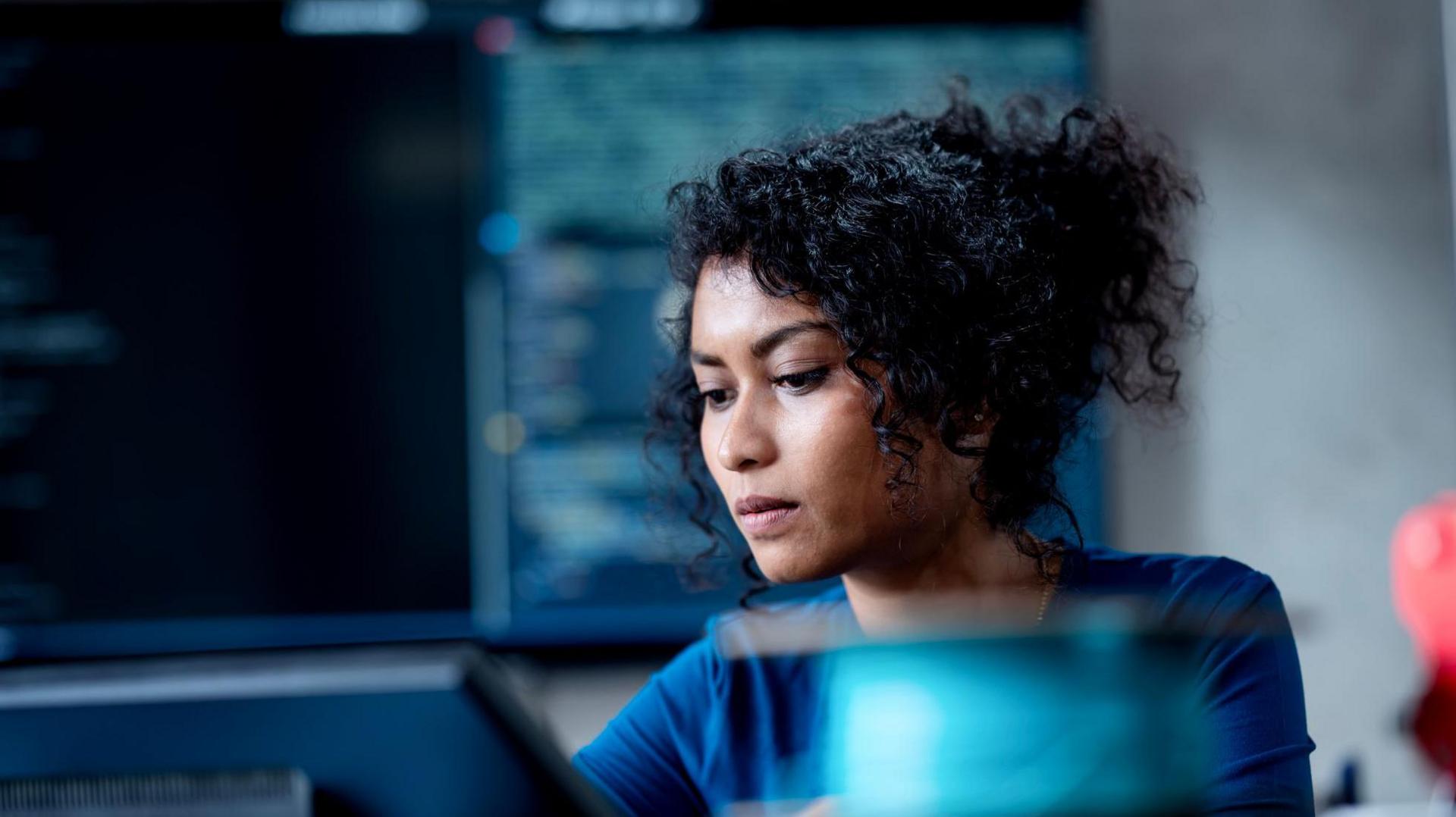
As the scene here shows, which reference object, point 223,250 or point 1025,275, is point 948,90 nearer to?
point 1025,275

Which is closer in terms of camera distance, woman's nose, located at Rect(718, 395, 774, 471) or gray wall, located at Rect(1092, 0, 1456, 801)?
woman's nose, located at Rect(718, 395, 774, 471)

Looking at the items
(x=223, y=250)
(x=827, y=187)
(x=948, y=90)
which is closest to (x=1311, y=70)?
(x=948, y=90)

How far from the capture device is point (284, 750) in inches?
20.7

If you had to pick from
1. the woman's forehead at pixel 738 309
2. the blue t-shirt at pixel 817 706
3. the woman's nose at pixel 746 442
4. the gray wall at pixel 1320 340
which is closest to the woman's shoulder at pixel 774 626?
the blue t-shirt at pixel 817 706

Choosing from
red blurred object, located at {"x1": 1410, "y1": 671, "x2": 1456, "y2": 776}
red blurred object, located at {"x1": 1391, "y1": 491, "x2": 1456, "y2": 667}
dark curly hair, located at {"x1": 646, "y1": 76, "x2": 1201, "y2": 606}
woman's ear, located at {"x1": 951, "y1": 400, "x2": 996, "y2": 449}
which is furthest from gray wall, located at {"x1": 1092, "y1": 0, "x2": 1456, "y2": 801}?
woman's ear, located at {"x1": 951, "y1": 400, "x2": 996, "y2": 449}

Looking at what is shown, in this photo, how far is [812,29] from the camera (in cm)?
215

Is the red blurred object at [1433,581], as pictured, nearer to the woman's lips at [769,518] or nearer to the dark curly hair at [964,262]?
the dark curly hair at [964,262]

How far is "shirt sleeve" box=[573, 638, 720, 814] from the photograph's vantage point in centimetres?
115

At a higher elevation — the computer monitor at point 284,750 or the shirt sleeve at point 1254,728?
the computer monitor at point 284,750

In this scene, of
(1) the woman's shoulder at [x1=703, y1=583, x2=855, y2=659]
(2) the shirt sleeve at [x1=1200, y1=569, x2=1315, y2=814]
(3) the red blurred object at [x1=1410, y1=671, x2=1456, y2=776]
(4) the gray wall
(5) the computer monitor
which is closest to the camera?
(5) the computer monitor

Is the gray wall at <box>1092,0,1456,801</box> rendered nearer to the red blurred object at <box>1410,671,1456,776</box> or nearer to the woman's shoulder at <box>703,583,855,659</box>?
the red blurred object at <box>1410,671,1456,776</box>

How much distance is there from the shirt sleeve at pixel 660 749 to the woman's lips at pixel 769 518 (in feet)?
0.72

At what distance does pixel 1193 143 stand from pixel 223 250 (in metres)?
1.70

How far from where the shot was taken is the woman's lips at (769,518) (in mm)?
1018
